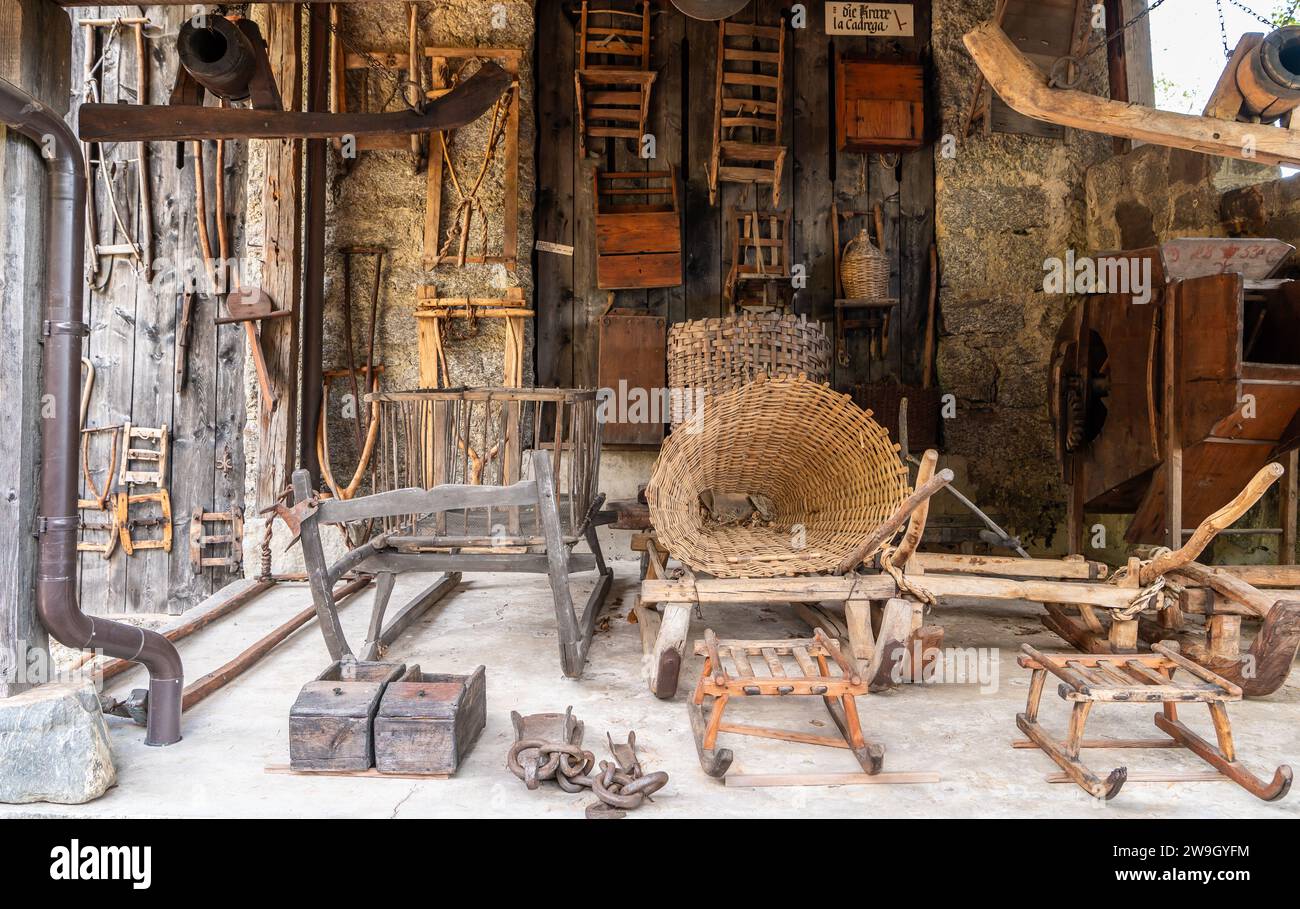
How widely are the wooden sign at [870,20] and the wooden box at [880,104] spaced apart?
0.99ft

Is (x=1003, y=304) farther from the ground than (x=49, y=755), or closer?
farther from the ground

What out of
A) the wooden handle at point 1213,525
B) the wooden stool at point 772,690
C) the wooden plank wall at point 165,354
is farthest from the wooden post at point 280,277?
the wooden handle at point 1213,525

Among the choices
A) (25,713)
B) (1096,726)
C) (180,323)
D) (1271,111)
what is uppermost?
(1271,111)

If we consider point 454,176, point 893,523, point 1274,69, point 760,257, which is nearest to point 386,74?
point 454,176

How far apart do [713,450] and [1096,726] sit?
208 cm

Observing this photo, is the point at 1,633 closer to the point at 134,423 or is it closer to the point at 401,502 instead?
the point at 401,502

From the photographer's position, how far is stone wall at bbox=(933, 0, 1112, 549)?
21.2 feet

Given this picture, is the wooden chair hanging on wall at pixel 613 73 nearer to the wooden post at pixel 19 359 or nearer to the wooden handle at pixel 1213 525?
the wooden post at pixel 19 359

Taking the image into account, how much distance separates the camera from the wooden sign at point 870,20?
6.57 meters

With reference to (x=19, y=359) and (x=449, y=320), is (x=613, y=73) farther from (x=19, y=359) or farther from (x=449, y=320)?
(x=19, y=359)

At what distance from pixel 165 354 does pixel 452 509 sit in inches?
167

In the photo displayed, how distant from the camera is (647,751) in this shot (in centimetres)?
269
